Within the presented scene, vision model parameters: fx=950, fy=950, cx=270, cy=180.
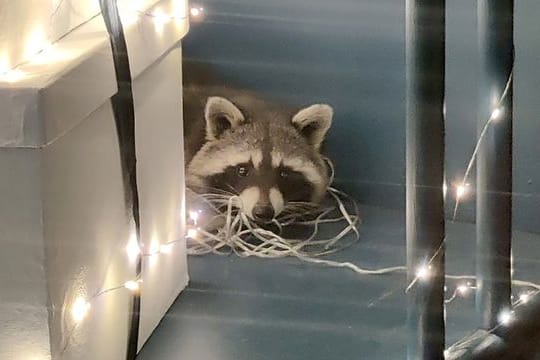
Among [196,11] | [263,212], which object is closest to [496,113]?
[263,212]

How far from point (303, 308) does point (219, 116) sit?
473 mm

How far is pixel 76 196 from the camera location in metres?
0.99

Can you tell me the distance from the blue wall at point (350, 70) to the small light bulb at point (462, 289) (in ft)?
1.01

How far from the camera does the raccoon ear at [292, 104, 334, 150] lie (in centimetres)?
175

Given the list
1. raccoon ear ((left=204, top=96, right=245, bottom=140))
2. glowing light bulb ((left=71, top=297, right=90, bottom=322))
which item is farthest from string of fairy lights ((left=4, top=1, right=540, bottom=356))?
raccoon ear ((left=204, top=96, right=245, bottom=140))

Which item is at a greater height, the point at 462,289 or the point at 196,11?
the point at 196,11

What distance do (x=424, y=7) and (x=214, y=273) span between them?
700 mm

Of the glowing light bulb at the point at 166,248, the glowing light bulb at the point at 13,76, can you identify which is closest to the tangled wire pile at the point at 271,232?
the glowing light bulb at the point at 166,248

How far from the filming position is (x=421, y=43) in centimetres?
99

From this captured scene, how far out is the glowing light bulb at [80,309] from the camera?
1.00 meters

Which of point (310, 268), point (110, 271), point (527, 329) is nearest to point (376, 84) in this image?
point (310, 268)

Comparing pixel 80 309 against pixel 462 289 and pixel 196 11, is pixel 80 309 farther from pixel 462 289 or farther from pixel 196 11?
pixel 196 11

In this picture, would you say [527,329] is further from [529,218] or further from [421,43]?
[529,218]

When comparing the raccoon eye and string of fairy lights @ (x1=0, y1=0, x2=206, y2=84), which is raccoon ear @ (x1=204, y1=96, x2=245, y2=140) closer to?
the raccoon eye
